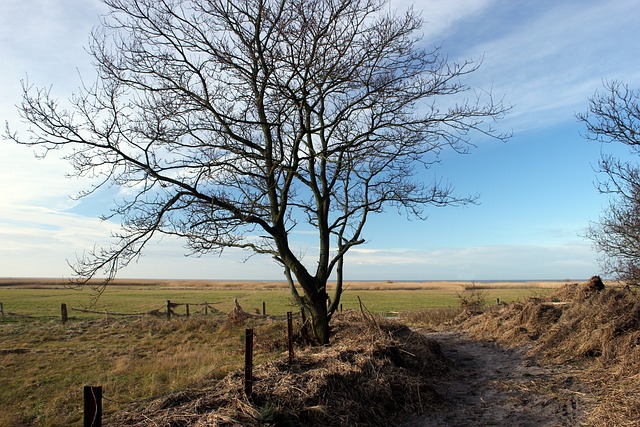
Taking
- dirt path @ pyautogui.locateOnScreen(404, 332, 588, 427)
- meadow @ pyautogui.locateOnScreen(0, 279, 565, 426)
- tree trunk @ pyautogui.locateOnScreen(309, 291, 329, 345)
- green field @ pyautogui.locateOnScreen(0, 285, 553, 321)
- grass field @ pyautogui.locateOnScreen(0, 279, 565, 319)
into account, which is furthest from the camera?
grass field @ pyautogui.locateOnScreen(0, 279, 565, 319)

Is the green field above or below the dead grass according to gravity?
below

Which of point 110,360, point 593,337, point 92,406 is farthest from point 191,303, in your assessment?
point 92,406

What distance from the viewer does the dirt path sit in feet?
23.3

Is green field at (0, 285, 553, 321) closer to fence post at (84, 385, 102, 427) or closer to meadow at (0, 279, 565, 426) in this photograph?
meadow at (0, 279, 565, 426)

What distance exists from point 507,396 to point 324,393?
11.7ft

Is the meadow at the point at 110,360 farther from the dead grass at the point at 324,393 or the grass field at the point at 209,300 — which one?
the grass field at the point at 209,300

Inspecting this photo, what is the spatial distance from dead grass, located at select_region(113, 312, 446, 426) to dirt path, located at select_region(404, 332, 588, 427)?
475mm

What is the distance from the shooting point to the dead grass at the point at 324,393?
590 centimetres

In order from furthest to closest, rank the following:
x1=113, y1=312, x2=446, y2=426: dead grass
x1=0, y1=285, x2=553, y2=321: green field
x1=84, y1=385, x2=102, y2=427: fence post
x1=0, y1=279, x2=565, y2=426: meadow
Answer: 1. x1=0, y1=285, x2=553, y2=321: green field
2. x1=0, y1=279, x2=565, y2=426: meadow
3. x1=113, y1=312, x2=446, y2=426: dead grass
4. x1=84, y1=385, x2=102, y2=427: fence post

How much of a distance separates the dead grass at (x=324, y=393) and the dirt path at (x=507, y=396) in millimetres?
475

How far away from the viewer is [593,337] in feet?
34.7

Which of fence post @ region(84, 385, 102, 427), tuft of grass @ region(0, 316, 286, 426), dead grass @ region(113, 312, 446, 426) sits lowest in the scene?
tuft of grass @ region(0, 316, 286, 426)

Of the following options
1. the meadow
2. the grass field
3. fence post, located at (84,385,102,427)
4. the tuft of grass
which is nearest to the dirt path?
the grass field

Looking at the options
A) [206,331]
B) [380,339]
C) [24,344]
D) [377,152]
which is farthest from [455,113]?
[24,344]
